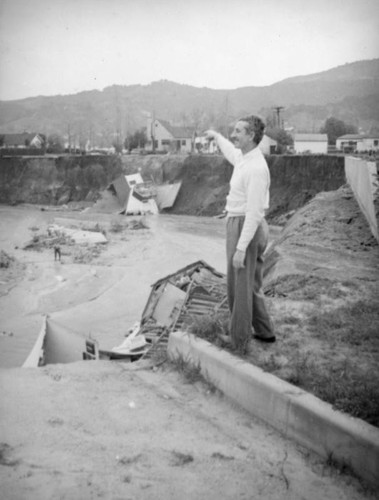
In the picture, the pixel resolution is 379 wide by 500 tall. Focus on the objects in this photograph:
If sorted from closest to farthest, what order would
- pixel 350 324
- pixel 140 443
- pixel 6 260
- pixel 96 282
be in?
pixel 140 443 < pixel 350 324 < pixel 96 282 < pixel 6 260

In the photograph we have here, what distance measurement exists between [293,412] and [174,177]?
49.5 m

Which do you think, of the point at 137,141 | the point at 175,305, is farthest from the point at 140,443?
the point at 137,141

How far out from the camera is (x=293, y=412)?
3.47 metres

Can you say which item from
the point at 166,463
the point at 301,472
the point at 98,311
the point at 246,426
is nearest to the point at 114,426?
the point at 166,463

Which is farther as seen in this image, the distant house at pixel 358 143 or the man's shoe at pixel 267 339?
the distant house at pixel 358 143

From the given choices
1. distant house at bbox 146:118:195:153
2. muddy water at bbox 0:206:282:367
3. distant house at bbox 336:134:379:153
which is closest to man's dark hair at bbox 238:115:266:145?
muddy water at bbox 0:206:282:367

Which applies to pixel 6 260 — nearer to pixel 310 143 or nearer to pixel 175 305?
pixel 175 305

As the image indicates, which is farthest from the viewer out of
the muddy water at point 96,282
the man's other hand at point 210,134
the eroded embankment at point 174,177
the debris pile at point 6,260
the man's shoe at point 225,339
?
the eroded embankment at point 174,177

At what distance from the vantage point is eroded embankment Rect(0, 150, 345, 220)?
141ft

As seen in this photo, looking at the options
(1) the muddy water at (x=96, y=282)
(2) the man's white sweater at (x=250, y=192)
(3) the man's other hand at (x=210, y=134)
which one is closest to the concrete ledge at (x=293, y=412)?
(2) the man's white sweater at (x=250, y=192)

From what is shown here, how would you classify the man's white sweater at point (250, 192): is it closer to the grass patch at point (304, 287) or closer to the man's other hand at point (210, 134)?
the man's other hand at point (210, 134)

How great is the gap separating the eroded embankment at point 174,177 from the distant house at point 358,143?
69.2 feet

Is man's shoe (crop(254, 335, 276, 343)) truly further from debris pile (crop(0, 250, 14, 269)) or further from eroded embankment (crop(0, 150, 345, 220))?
eroded embankment (crop(0, 150, 345, 220))

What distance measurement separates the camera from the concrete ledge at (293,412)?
3.03 metres
